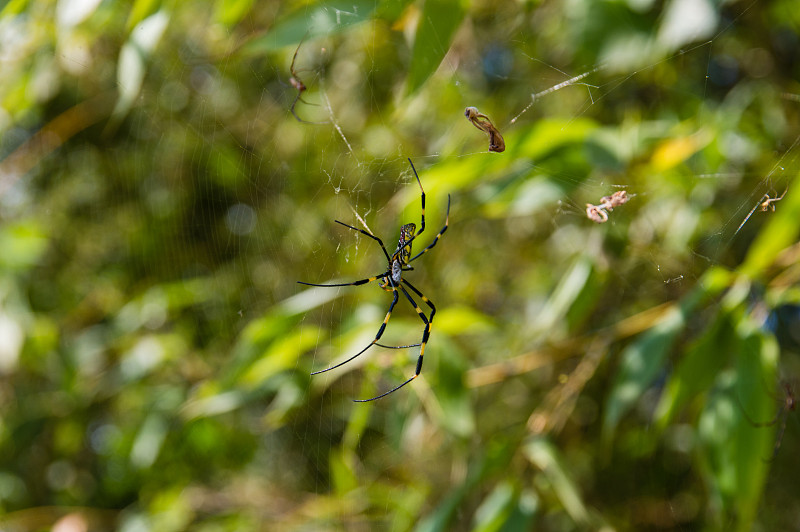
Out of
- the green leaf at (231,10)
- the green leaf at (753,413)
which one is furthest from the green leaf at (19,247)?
the green leaf at (753,413)

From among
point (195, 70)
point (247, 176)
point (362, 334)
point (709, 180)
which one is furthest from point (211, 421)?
point (709, 180)

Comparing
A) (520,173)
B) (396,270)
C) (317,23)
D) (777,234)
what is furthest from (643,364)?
(317,23)

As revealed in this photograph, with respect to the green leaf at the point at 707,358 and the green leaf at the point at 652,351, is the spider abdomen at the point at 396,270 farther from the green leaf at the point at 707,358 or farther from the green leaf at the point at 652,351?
the green leaf at the point at 707,358

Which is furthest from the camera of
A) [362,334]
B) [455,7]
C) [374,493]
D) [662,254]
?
[374,493]

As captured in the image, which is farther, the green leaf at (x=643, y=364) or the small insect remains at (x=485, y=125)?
the green leaf at (x=643, y=364)

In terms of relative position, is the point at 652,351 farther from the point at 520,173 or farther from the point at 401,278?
the point at 401,278

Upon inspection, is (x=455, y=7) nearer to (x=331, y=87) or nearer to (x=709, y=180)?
(x=709, y=180)

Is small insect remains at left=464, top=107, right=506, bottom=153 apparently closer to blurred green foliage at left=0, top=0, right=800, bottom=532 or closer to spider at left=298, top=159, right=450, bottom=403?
blurred green foliage at left=0, top=0, right=800, bottom=532
